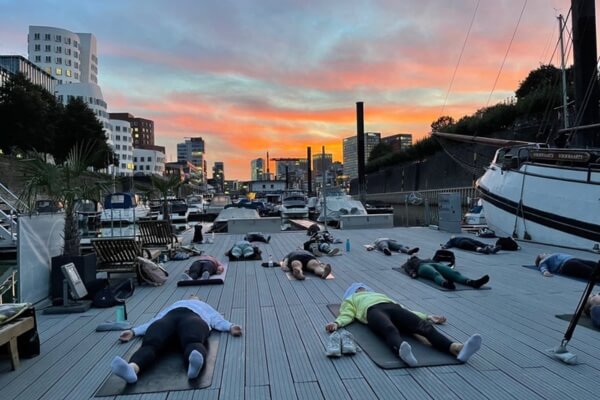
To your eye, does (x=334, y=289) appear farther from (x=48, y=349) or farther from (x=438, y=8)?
(x=438, y=8)

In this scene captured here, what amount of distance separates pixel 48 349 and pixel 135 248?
11.5 ft

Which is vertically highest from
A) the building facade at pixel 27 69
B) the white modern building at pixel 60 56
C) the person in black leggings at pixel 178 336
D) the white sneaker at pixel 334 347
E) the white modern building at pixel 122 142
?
the white modern building at pixel 60 56

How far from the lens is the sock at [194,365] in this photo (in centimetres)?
353

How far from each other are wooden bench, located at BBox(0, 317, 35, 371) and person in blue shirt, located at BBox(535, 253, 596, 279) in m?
7.94

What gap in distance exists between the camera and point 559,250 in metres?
11.0

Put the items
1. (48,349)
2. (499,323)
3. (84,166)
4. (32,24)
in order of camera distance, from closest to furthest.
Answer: (48,349)
(499,323)
(84,166)
(32,24)

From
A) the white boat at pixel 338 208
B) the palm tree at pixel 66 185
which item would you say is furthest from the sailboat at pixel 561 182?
the palm tree at pixel 66 185

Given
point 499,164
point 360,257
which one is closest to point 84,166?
point 360,257

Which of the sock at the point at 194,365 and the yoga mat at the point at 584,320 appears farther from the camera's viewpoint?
the yoga mat at the point at 584,320

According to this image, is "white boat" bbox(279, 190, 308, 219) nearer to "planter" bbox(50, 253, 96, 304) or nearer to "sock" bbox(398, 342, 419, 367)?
"planter" bbox(50, 253, 96, 304)

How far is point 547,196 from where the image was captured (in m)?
12.2

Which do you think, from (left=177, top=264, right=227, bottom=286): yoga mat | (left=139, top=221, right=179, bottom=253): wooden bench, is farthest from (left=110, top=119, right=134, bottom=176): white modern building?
(left=177, top=264, right=227, bottom=286): yoga mat

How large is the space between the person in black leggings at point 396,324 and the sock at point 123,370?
2.02m

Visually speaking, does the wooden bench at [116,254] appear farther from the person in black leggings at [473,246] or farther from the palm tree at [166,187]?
the person in black leggings at [473,246]
